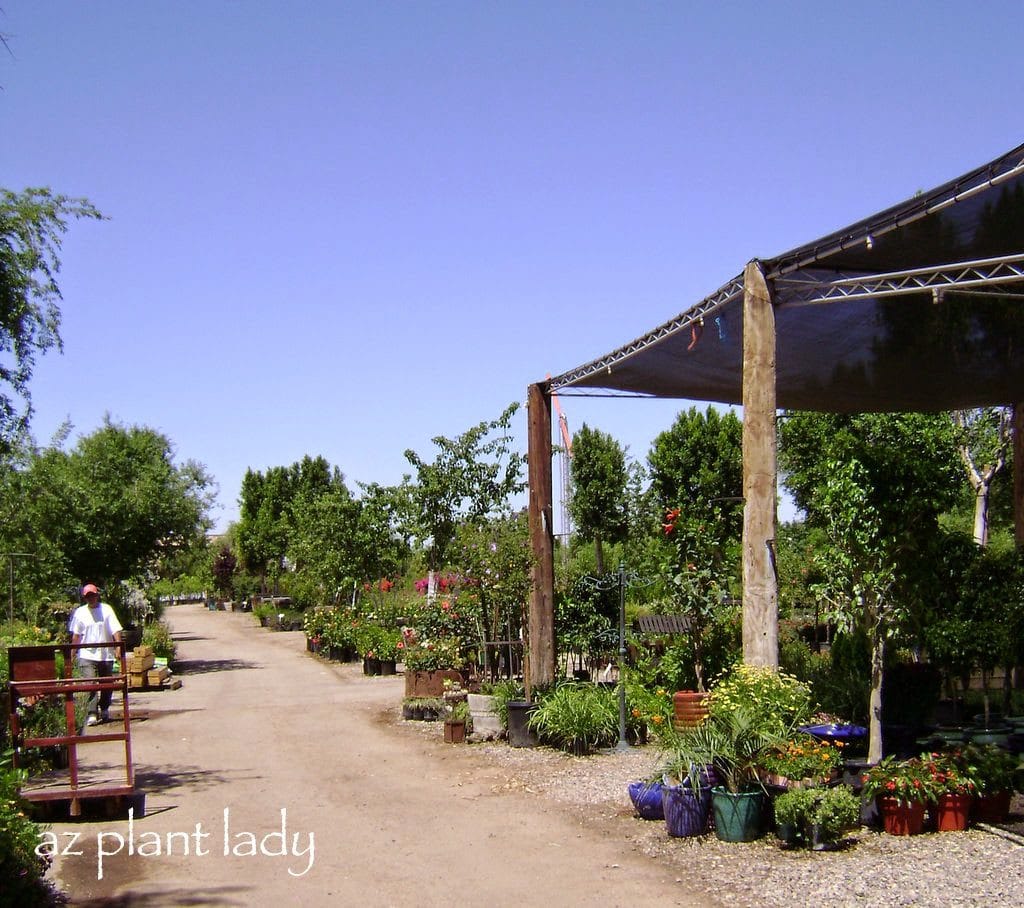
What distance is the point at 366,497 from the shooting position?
72.9 feet

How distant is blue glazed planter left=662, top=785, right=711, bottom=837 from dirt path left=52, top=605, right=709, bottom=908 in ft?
1.20

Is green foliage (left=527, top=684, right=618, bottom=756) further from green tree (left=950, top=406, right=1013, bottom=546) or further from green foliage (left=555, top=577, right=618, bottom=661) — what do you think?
green tree (left=950, top=406, right=1013, bottom=546)

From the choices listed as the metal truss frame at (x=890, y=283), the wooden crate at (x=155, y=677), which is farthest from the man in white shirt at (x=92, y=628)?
the metal truss frame at (x=890, y=283)

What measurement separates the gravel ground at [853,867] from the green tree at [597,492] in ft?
70.6

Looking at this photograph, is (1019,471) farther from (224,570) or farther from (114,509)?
(224,570)

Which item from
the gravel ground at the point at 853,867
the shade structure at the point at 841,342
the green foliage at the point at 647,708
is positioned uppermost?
the shade structure at the point at 841,342

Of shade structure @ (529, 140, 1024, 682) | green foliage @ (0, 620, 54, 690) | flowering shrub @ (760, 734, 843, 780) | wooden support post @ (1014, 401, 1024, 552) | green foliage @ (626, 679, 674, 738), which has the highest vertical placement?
shade structure @ (529, 140, 1024, 682)

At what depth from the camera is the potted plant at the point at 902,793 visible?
253 inches

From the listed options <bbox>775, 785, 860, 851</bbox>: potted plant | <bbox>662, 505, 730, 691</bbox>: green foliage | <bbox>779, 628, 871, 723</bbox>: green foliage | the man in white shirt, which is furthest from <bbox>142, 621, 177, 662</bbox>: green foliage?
<bbox>775, 785, 860, 851</bbox>: potted plant

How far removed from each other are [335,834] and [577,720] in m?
3.37

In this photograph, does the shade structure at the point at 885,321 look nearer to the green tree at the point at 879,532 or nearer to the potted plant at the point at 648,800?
the green tree at the point at 879,532

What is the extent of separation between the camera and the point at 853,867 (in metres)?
5.85

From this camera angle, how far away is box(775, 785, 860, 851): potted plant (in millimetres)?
6164

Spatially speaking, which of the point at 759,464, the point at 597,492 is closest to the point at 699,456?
the point at 597,492
